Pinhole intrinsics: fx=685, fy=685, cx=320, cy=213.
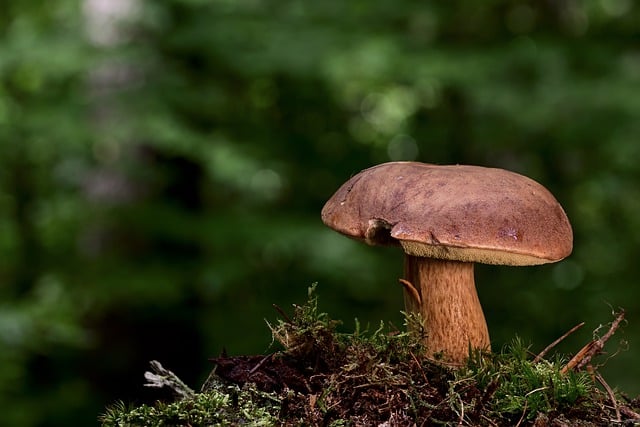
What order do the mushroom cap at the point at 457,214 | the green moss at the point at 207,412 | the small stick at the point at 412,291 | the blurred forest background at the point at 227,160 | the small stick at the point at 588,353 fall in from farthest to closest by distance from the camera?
the blurred forest background at the point at 227,160 → the small stick at the point at 412,291 → the small stick at the point at 588,353 → the mushroom cap at the point at 457,214 → the green moss at the point at 207,412

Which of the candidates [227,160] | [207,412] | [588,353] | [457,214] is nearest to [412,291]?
[457,214]

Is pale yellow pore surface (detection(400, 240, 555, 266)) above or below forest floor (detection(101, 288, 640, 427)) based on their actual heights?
above

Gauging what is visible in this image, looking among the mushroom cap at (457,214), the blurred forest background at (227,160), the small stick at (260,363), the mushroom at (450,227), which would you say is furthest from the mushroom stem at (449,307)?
the blurred forest background at (227,160)

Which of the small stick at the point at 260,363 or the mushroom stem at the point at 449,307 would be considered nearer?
the small stick at the point at 260,363

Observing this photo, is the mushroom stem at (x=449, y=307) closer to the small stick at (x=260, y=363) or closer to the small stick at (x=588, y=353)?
the small stick at (x=588, y=353)

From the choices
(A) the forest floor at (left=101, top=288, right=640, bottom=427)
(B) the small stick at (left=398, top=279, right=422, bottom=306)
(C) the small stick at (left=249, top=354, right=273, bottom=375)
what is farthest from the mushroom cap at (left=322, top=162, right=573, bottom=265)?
(C) the small stick at (left=249, top=354, right=273, bottom=375)

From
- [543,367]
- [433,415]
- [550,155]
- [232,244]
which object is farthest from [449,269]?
[550,155]

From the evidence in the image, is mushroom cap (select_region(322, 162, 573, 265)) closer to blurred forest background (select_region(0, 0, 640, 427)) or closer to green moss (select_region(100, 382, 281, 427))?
green moss (select_region(100, 382, 281, 427))

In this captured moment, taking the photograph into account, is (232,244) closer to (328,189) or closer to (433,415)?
(328,189)
